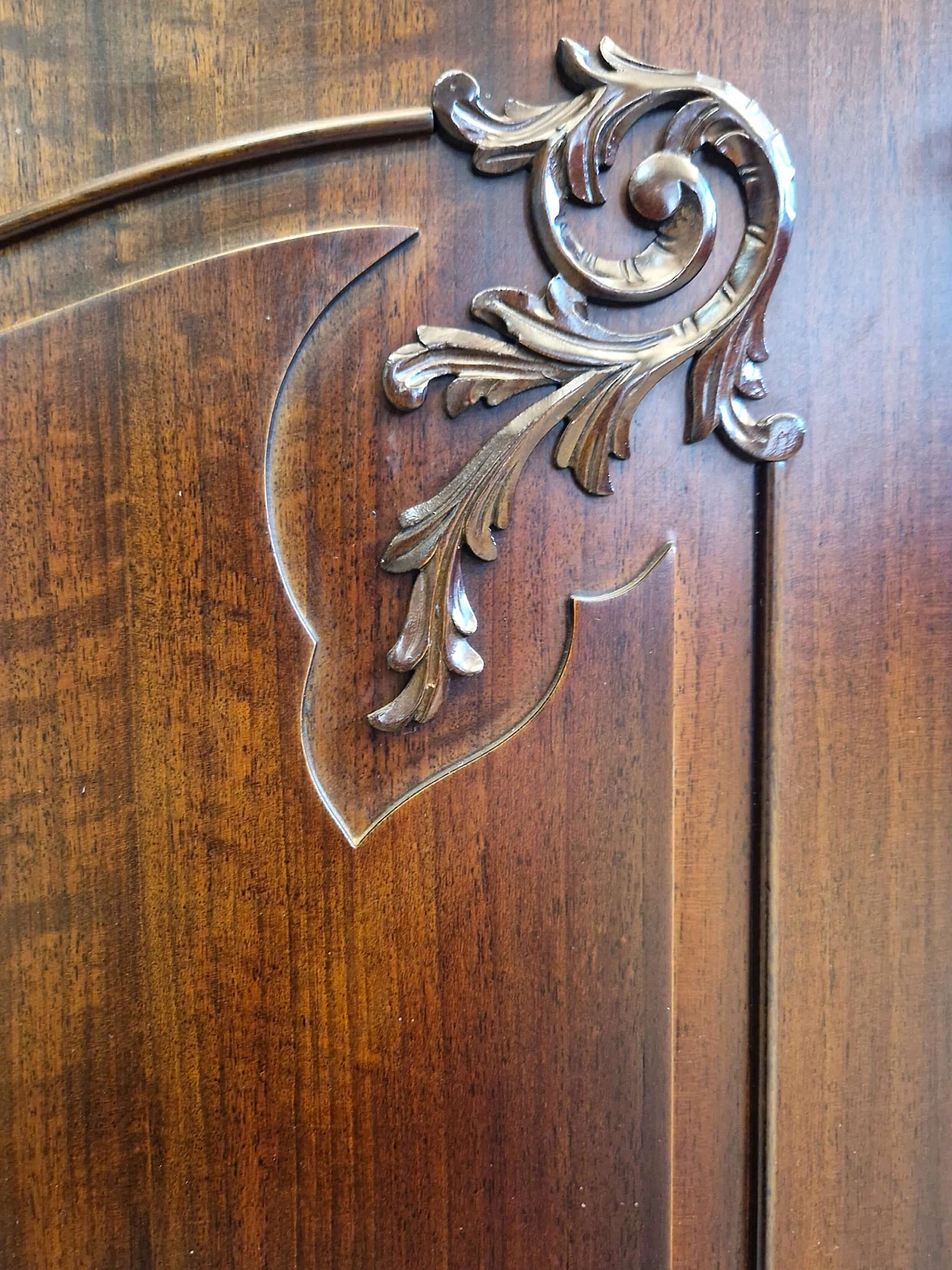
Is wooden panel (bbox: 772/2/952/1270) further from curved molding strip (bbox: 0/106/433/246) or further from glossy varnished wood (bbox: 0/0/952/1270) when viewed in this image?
curved molding strip (bbox: 0/106/433/246)

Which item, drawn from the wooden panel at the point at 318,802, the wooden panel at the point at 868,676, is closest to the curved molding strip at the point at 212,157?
the wooden panel at the point at 318,802

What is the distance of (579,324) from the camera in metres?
0.37

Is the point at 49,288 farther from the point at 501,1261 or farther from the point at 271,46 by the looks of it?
the point at 501,1261

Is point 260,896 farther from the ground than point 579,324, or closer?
closer

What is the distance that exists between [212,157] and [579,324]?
0.16m

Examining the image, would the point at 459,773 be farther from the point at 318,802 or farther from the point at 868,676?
the point at 868,676

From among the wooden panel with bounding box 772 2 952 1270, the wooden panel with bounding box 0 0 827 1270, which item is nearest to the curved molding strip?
the wooden panel with bounding box 0 0 827 1270

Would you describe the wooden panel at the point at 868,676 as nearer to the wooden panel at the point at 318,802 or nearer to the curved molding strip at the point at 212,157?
the wooden panel at the point at 318,802

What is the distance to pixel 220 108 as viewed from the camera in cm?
35

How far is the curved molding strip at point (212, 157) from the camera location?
0.34m

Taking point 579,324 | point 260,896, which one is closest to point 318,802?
point 260,896

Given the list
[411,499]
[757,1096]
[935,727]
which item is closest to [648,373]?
[411,499]

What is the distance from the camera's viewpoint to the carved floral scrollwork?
36 centimetres

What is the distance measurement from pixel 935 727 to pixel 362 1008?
11.8 inches
